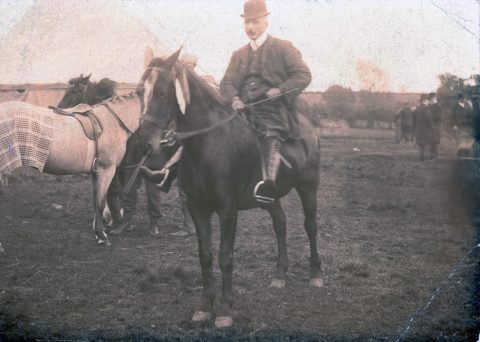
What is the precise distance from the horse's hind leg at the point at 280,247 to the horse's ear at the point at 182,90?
1956 millimetres

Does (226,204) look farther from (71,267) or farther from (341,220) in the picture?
(341,220)

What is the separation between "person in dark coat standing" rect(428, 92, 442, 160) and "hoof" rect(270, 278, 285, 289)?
44.1 ft

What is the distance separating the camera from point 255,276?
233 inches

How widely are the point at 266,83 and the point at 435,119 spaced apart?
1426cm

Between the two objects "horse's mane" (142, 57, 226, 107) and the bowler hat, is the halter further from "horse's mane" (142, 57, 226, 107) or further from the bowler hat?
the bowler hat

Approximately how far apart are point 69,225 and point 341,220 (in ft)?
16.4

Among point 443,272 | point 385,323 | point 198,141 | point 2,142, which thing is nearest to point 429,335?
point 385,323

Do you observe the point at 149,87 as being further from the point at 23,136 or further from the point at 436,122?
the point at 436,122

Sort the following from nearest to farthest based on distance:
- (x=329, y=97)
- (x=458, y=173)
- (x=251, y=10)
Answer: (x=251, y=10) < (x=458, y=173) < (x=329, y=97)

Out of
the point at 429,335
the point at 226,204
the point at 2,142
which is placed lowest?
the point at 429,335

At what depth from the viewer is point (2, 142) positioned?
6.27m

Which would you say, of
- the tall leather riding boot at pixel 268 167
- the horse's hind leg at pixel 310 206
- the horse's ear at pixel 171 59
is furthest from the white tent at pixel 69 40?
the horse's hind leg at pixel 310 206

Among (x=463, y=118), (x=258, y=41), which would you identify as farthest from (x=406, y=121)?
(x=258, y=41)

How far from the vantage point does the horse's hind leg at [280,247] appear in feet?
18.4
